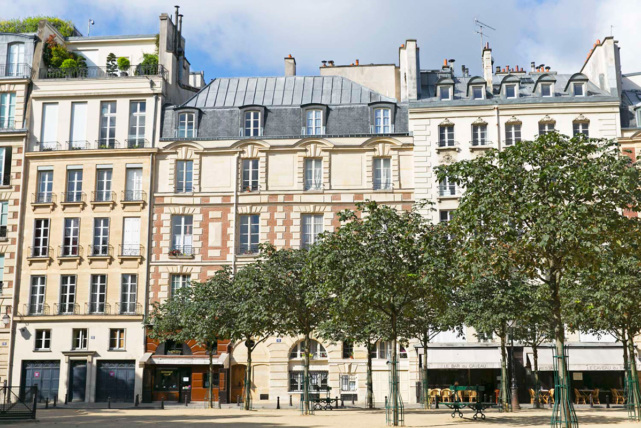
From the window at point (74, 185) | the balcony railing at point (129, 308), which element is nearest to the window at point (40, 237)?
the window at point (74, 185)

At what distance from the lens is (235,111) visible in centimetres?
4156

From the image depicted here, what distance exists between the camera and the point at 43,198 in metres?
40.6

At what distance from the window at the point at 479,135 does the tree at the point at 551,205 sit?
18997 mm

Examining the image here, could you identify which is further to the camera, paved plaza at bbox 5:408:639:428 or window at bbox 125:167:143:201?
window at bbox 125:167:143:201

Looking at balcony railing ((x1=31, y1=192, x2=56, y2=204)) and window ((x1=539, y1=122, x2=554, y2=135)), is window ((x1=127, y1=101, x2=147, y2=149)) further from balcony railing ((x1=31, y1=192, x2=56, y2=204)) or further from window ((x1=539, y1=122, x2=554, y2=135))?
window ((x1=539, y1=122, x2=554, y2=135))

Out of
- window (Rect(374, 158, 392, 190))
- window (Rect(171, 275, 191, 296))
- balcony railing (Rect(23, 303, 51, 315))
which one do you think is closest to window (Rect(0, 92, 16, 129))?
balcony railing (Rect(23, 303, 51, 315))

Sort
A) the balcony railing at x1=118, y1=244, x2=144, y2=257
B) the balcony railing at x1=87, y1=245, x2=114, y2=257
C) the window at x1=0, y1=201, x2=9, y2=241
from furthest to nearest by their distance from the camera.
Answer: the window at x1=0, y1=201, x2=9, y2=241 < the balcony railing at x1=87, y1=245, x2=114, y2=257 < the balcony railing at x1=118, y1=244, x2=144, y2=257

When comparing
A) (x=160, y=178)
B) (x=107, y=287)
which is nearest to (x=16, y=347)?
(x=107, y=287)

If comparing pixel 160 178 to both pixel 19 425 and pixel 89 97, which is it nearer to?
pixel 89 97

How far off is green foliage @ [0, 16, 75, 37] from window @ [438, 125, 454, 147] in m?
23.2

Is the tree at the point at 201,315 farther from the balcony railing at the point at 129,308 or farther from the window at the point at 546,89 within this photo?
the window at the point at 546,89

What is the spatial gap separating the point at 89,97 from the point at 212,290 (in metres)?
15.8

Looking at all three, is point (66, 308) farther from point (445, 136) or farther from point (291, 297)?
point (445, 136)

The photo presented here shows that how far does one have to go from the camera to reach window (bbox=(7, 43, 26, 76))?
42281 millimetres
